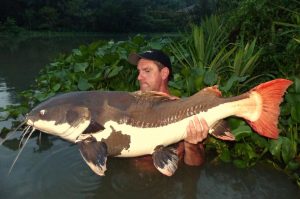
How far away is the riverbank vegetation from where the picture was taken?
4.20 m

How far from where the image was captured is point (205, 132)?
2938mm

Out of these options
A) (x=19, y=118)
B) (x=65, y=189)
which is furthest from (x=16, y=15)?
(x=65, y=189)

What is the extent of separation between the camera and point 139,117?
287 centimetres

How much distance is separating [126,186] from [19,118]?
275cm

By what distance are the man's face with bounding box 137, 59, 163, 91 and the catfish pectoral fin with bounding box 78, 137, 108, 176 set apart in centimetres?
118

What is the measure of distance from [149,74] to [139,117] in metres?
0.94

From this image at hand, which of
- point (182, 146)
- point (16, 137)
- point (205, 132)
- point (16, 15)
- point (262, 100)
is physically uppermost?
point (262, 100)

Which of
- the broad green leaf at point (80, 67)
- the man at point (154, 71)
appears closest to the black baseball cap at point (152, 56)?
the man at point (154, 71)

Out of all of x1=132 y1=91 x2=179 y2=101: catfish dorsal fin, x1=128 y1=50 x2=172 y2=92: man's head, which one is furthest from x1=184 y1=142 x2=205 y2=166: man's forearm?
x1=132 y1=91 x2=179 y2=101: catfish dorsal fin

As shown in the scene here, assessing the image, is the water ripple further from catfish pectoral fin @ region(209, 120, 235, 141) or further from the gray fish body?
catfish pectoral fin @ region(209, 120, 235, 141)

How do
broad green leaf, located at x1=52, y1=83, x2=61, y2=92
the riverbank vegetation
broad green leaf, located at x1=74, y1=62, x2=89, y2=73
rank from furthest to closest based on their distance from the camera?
broad green leaf, located at x1=74, y1=62, x2=89, y2=73 → broad green leaf, located at x1=52, y1=83, x2=61, y2=92 → the riverbank vegetation

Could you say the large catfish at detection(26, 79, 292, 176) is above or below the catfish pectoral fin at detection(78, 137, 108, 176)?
above

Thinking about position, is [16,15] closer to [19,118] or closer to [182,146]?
[19,118]

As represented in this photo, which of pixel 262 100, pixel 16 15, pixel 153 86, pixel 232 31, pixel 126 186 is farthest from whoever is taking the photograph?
pixel 16 15
